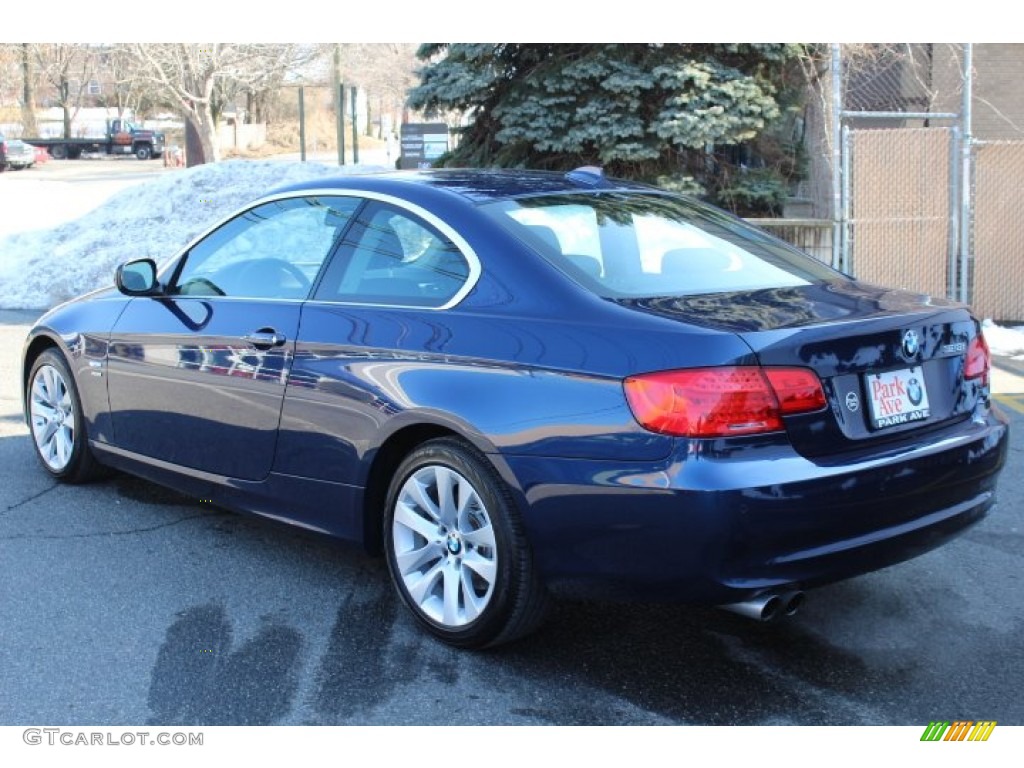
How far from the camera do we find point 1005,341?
33.9 ft

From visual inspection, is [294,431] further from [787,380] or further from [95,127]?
[95,127]

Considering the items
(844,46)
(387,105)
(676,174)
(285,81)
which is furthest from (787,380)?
(387,105)

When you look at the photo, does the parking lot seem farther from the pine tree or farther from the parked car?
the parked car

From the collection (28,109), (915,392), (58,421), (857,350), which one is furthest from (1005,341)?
(28,109)

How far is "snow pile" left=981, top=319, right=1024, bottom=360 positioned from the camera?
33.0 ft

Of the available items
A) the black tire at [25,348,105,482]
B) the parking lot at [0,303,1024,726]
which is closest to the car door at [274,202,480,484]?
the parking lot at [0,303,1024,726]

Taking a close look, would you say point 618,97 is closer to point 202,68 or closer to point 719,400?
point 719,400

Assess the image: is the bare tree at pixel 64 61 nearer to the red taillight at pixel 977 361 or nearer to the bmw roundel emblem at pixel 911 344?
the red taillight at pixel 977 361

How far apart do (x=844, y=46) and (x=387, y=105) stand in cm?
5605

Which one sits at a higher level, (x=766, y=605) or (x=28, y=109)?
(x=28, y=109)

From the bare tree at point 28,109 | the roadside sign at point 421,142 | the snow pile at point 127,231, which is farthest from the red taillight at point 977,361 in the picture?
the bare tree at point 28,109

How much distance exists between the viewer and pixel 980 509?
395 centimetres

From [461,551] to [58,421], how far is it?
9.82 ft

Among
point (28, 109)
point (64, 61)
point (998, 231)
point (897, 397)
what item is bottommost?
point (897, 397)
